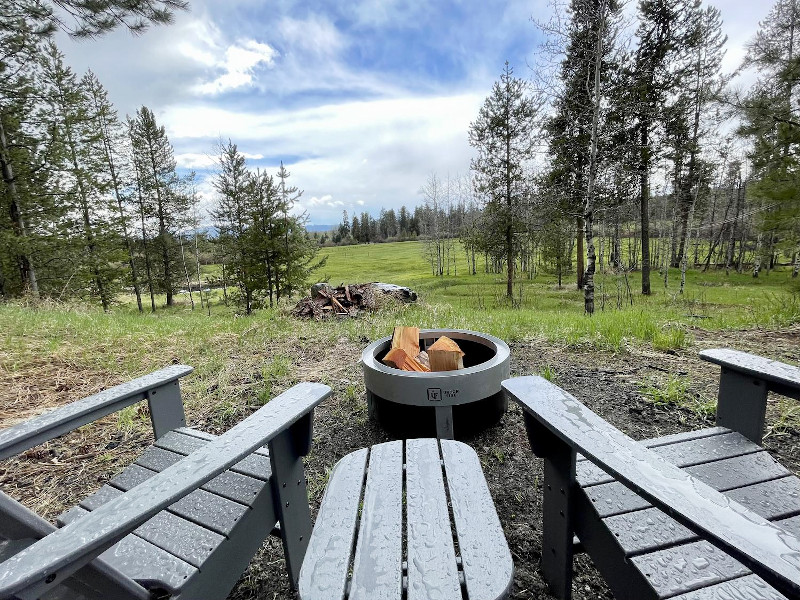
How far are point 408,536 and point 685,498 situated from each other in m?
0.71

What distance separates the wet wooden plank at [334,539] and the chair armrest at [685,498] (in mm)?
707

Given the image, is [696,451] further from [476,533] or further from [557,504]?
[476,533]

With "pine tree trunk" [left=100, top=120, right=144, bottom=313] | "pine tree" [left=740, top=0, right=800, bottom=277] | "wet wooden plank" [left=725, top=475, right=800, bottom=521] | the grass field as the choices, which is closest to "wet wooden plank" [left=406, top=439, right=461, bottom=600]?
"wet wooden plank" [left=725, top=475, right=800, bottom=521]

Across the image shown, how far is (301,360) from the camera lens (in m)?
4.68

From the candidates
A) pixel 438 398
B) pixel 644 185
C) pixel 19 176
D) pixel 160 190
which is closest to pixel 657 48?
pixel 644 185

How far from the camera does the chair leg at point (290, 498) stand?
4.74 feet

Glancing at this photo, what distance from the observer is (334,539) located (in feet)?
3.50

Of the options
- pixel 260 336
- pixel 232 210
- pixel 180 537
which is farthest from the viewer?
pixel 232 210

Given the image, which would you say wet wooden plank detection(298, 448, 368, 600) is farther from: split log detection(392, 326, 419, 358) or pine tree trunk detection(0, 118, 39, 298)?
pine tree trunk detection(0, 118, 39, 298)

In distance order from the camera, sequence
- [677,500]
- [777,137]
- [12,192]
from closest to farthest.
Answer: [677,500] < [777,137] < [12,192]

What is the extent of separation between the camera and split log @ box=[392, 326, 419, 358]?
3.05 m

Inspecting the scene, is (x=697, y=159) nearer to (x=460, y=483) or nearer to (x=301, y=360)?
(x=301, y=360)

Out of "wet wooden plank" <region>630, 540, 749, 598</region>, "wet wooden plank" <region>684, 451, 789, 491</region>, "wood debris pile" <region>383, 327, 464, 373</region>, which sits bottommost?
"wet wooden plank" <region>630, 540, 749, 598</region>

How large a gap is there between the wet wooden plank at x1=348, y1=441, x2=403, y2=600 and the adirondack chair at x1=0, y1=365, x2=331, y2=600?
0.35 metres
